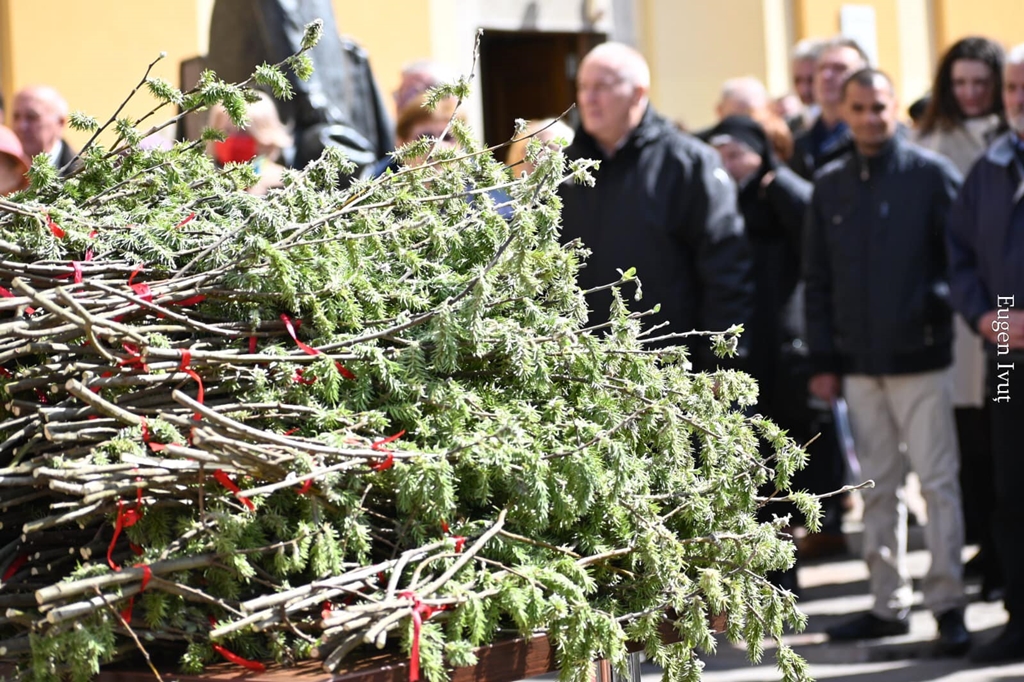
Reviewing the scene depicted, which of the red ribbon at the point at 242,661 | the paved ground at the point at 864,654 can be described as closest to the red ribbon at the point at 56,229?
the red ribbon at the point at 242,661

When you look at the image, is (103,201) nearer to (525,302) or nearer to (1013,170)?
(525,302)

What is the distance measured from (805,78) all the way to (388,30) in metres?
3.52

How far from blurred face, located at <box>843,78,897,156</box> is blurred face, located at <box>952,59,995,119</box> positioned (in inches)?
30.2

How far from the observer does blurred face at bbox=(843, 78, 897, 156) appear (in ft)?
17.6

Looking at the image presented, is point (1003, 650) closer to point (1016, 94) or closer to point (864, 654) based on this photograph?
point (864, 654)

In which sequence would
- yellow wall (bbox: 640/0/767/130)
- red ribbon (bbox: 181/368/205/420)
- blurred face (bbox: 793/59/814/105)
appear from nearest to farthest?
red ribbon (bbox: 181/368/205/420) < blurred face (bbox: 793/59/814/105) < yellow wall (bbox: 640/0/767/130)

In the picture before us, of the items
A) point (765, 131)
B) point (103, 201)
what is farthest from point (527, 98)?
point (103, 201)

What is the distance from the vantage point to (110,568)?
1.95 meters

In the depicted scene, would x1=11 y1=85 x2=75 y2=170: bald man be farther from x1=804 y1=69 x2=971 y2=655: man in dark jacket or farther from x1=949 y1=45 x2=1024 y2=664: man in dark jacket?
x1=949 y1=45 x2=1024 y2=664: man in dark jacket

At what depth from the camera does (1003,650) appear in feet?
16.0

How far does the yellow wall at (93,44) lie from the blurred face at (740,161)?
424 centimetres

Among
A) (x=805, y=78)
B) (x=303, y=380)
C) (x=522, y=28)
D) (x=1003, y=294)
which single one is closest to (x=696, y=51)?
(x=522, y=28)

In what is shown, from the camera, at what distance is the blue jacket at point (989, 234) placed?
192 inches

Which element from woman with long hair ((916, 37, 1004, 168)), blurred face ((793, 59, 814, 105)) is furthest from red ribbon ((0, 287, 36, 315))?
blurred face ((793, 59, 814, 105))
